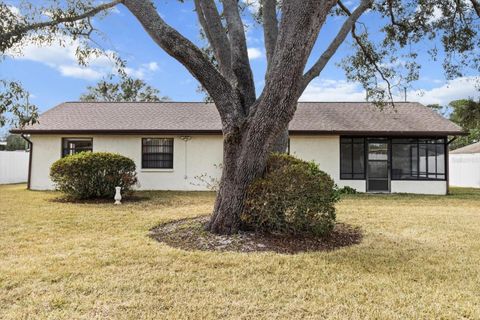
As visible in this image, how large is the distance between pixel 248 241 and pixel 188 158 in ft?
33.6

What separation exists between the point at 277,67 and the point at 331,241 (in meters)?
3.07

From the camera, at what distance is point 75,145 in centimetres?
1616

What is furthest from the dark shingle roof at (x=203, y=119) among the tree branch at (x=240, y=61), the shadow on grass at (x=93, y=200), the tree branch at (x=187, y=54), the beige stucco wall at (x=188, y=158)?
the tree branch at (x=187, y=54)

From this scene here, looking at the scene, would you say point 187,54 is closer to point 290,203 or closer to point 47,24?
point 290,203

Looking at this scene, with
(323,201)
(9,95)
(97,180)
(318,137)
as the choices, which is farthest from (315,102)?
(9,95)

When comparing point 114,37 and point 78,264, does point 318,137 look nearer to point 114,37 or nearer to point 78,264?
point 114,37

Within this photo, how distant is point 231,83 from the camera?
22.8ft

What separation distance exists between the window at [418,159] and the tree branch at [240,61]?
11.1 meters

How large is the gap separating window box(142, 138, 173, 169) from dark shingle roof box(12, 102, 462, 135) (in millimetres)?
690

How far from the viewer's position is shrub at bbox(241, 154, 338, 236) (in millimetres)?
5938

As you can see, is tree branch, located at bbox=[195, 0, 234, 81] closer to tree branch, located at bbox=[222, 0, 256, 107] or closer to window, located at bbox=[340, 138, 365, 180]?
tree branch, located at bbox=[222, 0, 256, 107]

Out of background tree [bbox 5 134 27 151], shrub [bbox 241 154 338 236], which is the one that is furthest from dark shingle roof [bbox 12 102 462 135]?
background tree [bbox 5 134 27 151]

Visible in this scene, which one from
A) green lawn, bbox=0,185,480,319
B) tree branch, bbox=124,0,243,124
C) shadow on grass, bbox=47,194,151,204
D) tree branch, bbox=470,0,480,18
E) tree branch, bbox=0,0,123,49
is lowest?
green lawn, bbox=0,185,480,319

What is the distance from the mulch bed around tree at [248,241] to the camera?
553 cm
